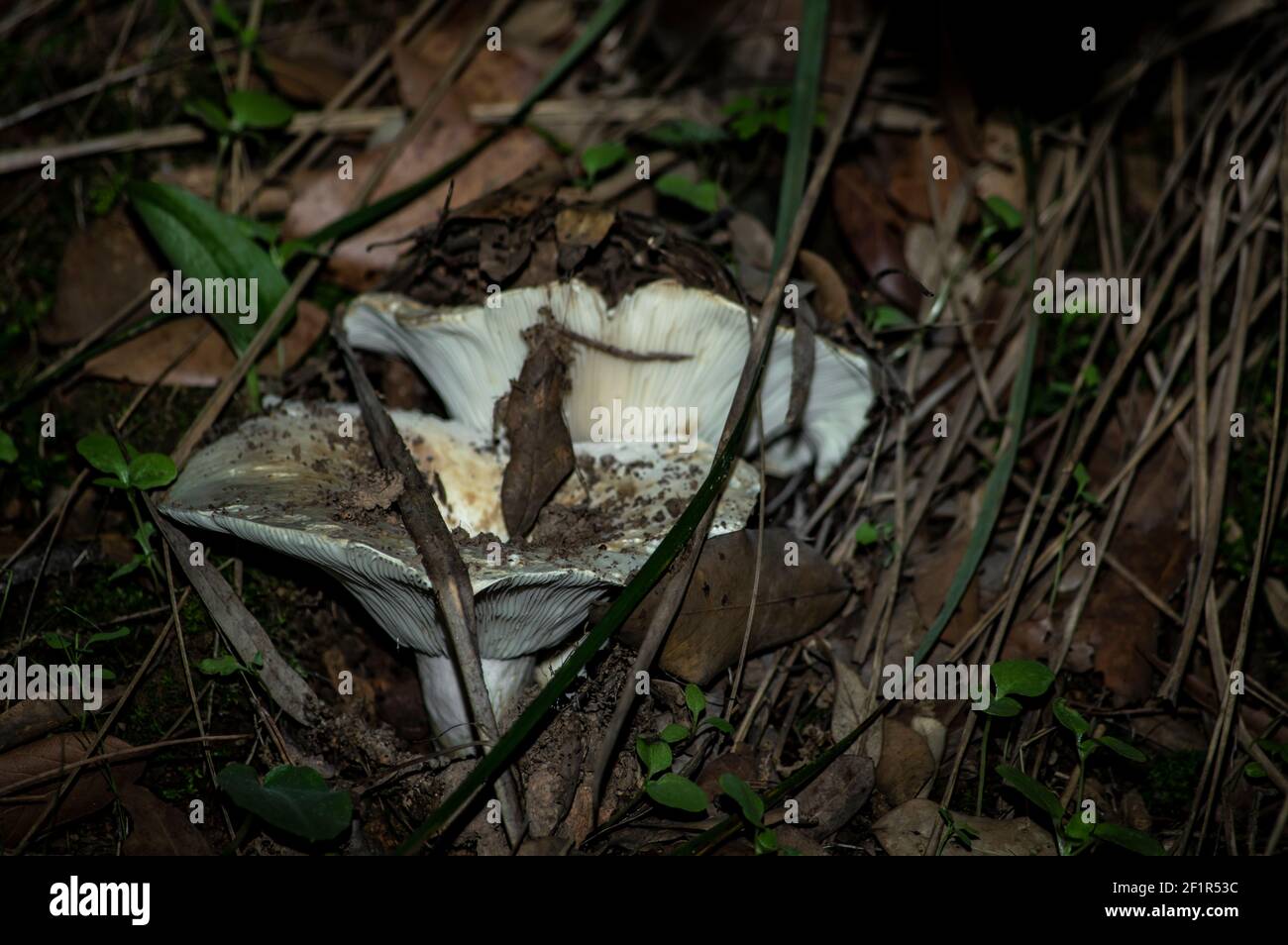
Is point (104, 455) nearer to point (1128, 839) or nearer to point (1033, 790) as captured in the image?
point (1033, 790)

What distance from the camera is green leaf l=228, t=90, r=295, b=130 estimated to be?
173 inches

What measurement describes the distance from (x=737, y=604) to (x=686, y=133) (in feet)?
8.38

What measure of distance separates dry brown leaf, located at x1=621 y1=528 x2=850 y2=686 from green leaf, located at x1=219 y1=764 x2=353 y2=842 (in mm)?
1046

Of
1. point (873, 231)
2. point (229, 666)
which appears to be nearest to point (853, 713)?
point (229, 666)

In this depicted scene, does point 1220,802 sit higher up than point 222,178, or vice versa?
point 222,178

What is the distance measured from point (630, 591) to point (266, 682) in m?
1.43

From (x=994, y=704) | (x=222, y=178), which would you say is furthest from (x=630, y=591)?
(x=222, y=178)

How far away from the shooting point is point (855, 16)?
16.9 feet

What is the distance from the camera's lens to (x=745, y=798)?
276 centimetres

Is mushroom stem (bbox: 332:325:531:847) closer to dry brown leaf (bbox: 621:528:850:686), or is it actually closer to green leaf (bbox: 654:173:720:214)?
dry brown leaf (bbox: 621:528:850:686)

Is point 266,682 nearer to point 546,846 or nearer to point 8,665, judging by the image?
point 8,665

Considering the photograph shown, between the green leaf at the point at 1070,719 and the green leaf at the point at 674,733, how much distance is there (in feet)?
4.34

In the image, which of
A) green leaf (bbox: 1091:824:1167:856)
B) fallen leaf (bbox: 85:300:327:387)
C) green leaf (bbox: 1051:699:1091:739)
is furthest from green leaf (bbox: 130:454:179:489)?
green leaf (bbox: 1091:824:1167:856)

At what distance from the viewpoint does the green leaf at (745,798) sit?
272 centimetres
